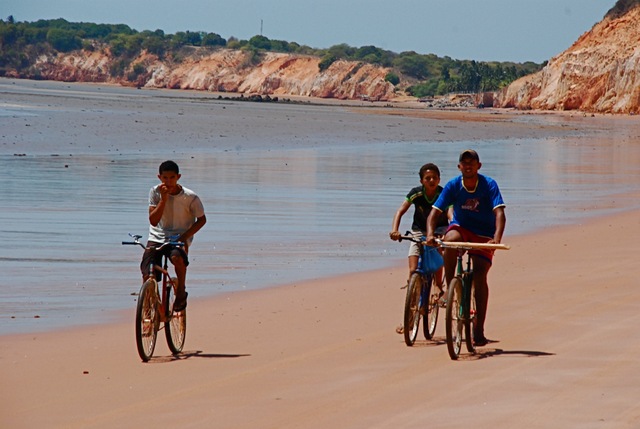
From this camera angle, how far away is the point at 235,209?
18438 mm

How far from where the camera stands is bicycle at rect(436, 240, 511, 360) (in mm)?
8438

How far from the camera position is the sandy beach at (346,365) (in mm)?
6973

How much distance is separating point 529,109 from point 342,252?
9889cm

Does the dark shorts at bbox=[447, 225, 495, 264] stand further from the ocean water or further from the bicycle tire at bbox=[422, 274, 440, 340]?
the ocean water

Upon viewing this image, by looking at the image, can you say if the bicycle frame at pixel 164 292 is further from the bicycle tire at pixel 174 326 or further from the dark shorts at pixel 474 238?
the dark shorts at pixel 474 238

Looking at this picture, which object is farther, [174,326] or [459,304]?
[174,326]

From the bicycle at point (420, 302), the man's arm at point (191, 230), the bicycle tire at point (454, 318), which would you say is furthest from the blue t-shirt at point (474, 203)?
the man's arm at point (191, 230)

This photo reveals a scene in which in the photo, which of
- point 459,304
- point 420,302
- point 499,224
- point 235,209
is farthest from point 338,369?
point 235,209

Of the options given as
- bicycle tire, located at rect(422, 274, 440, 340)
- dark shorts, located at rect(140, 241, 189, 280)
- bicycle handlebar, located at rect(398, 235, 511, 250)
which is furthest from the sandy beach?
bicycle handlebar, located at rect(398, 235, 511, 250)

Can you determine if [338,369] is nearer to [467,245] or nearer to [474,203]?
[467,245]

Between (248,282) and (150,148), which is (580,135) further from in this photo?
(248,282)

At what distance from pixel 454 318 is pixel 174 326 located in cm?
211

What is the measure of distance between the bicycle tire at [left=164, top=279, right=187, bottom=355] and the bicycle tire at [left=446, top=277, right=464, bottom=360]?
6.64 ft

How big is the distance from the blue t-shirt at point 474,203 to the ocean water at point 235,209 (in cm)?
328
